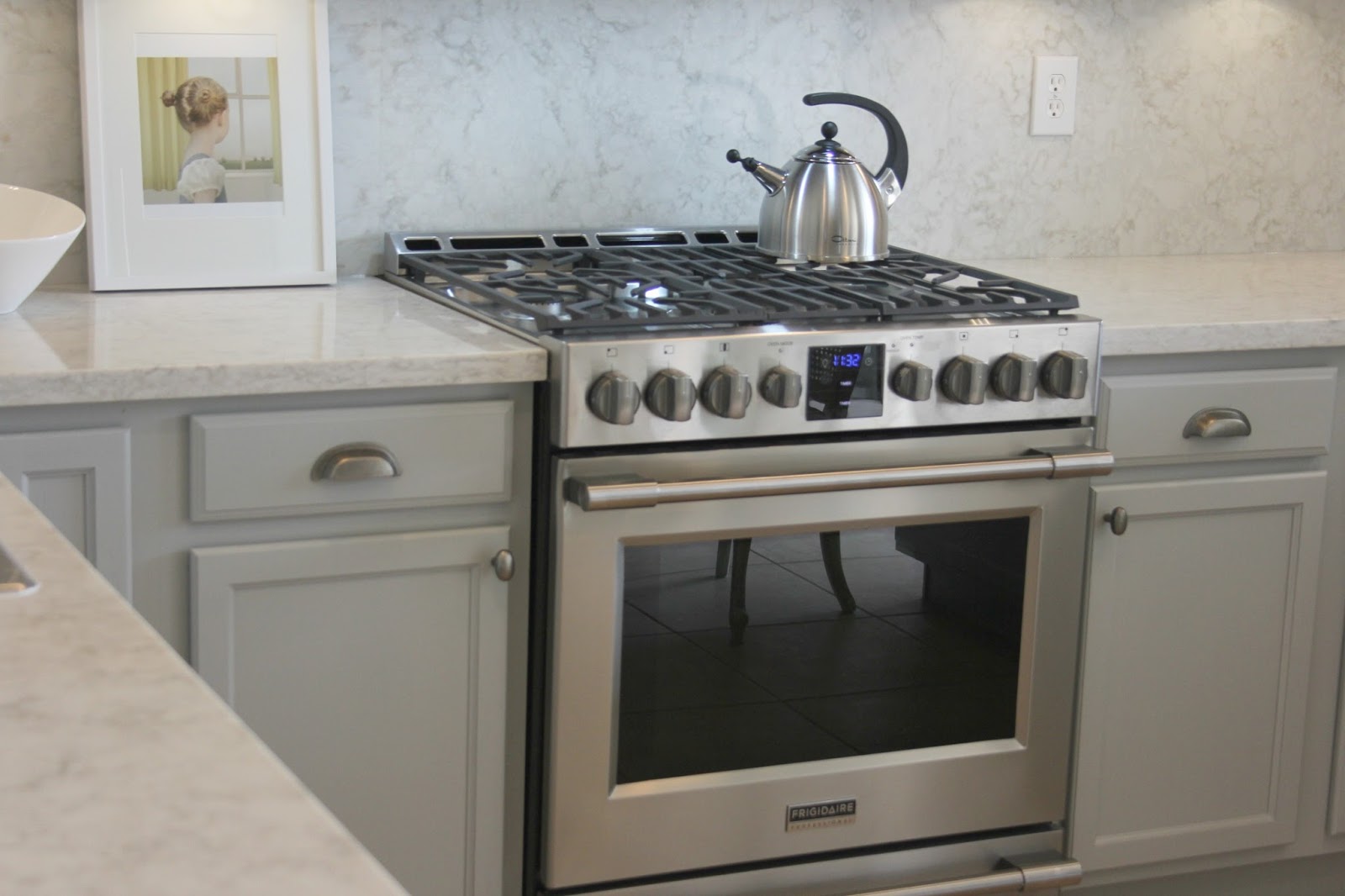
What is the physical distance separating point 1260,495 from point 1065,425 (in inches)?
13.8

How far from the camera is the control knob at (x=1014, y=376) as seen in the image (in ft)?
6.38

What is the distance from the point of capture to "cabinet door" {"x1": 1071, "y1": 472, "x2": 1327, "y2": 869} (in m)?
2.15

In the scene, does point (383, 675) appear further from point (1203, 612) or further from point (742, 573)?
point (1203, 612)

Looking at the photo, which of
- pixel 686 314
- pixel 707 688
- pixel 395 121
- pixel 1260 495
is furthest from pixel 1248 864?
pixel 395 121

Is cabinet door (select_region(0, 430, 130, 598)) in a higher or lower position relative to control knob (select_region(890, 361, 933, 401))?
lower

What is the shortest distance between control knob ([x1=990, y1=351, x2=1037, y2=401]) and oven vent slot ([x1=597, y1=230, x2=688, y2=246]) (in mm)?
677

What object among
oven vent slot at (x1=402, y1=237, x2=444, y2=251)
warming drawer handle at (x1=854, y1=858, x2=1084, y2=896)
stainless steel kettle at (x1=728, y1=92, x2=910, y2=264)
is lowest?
warming drawer handle at (x1=854, y1=858, x2=1084, y2=896)

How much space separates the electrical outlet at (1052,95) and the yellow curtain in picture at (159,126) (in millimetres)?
1364

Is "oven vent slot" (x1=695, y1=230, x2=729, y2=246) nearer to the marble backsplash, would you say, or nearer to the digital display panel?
the marble backsplash

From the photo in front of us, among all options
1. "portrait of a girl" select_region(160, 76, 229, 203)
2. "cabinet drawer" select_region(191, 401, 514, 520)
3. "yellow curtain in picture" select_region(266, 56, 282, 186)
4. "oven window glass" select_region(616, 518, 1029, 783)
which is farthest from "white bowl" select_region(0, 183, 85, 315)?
"oven window glass" select_region(616, 518, 1029, 783)

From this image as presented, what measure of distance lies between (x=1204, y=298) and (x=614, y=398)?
102cm

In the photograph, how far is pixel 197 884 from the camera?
0.54 m

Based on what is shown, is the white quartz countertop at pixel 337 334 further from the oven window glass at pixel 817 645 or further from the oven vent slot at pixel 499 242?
the oven window glass at pixel 817 645

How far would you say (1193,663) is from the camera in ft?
7.27
